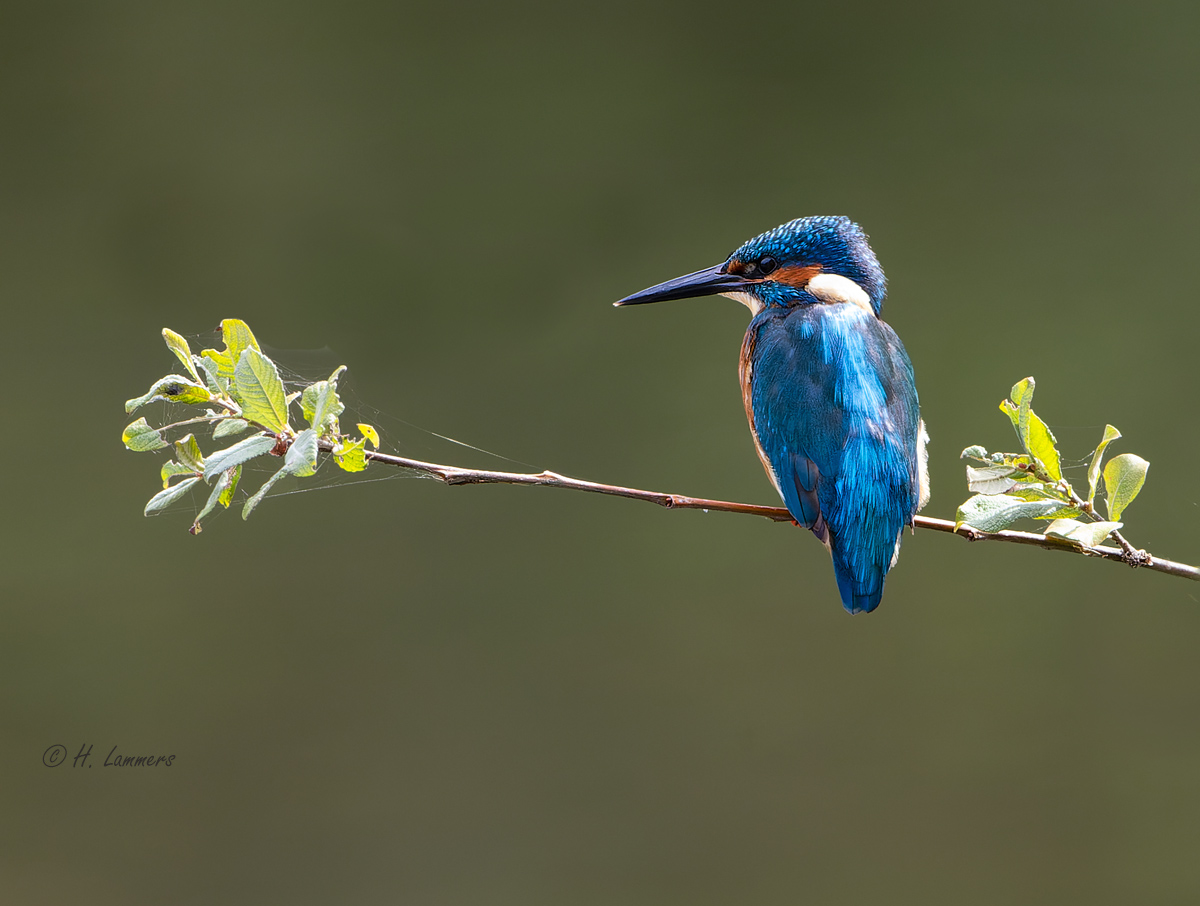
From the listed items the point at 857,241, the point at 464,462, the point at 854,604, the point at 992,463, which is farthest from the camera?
the point at 464,462

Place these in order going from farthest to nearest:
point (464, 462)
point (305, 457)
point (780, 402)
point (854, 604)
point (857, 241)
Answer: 1. point (464, 462)
2. point (857, 241)
3. point (780, 402)
4. point (854, 604)
5. point (305, 457)

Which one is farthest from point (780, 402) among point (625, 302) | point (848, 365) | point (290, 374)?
point (290, 374)

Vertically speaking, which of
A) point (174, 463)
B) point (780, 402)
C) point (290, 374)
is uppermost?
point (780, 402)

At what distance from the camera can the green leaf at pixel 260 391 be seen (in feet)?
1.74

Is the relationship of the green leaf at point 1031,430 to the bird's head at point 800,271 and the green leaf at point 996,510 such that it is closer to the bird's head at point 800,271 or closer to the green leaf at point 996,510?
the green leaf at point 996,510

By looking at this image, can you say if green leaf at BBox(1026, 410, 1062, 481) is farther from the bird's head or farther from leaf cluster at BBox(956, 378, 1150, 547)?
the bird's head

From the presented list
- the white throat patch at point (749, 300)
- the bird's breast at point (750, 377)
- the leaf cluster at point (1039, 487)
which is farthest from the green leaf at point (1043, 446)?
the white throat patch at point (749, 300)

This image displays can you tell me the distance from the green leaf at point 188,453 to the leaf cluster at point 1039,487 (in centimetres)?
51

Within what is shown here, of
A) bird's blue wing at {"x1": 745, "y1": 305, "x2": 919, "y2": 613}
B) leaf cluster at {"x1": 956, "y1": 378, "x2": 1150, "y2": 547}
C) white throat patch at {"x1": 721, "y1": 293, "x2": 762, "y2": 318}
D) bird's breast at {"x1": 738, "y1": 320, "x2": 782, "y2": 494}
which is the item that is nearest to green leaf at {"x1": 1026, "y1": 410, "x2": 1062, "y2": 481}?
leaf cluster at {"x1": 956, "y1": 378, "x2": 1150, "y2": 547}

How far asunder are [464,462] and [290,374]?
989mm

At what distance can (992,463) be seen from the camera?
62cm

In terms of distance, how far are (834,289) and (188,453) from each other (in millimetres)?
653

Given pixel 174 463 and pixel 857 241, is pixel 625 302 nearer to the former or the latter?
pixel 857 241

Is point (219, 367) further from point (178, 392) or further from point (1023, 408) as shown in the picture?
point (1023, 408)
